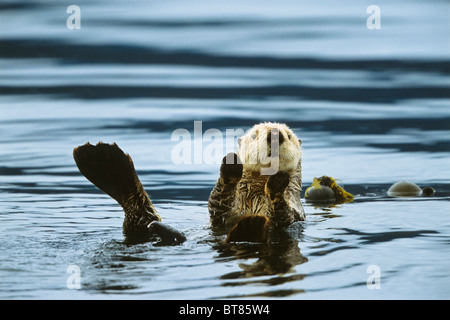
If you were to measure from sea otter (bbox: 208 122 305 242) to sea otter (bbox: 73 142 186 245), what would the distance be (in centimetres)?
44

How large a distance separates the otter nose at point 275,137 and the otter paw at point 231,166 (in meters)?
0.41

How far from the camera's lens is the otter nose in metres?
4.87

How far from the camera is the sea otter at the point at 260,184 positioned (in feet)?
15.1

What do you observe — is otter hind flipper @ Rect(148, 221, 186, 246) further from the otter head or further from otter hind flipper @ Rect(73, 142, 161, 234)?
the otter head

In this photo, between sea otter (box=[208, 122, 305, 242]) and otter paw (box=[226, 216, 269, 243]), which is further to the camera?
sea otter (box=[208, 122, 305, 242])

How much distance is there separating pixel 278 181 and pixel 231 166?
32cm

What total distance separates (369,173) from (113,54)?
25.2 feet

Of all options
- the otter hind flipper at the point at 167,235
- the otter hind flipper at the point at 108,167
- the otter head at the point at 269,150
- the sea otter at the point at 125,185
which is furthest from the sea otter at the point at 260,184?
the otter hind flipper at the point at 108,167

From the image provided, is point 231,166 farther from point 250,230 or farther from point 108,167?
point 108,167

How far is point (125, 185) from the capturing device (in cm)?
501

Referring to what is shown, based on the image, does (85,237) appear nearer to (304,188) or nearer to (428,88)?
(304,188)

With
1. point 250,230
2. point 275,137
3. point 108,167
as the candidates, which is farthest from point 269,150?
point 108,167

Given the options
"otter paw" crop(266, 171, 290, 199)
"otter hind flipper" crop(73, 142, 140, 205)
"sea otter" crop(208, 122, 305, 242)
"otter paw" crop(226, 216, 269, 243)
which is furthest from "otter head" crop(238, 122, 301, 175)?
"otter hind flipper" crop(73, 142, 140, 205)
